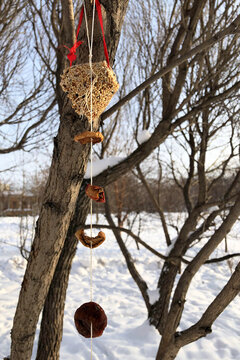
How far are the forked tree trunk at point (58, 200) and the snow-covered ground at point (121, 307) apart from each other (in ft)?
5.88

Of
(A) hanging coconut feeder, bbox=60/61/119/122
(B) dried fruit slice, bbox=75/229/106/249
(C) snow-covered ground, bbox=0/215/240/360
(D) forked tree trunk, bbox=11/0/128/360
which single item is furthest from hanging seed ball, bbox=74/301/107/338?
(C) snow-covered ground, bbox=0/215/240/360

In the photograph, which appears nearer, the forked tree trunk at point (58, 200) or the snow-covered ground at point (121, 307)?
the forked tree trunk at point (58, 200)

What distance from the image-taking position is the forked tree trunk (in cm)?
111

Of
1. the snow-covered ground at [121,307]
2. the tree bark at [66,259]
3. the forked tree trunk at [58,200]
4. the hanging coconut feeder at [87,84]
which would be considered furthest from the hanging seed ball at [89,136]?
the snow-covered ground at [121,307]

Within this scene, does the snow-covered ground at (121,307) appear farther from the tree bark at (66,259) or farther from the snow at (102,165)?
the snow at (102,165)

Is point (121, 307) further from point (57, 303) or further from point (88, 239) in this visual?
point (88, 239)

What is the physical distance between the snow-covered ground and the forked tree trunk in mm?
1792

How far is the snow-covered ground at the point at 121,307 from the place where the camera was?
2.84 m

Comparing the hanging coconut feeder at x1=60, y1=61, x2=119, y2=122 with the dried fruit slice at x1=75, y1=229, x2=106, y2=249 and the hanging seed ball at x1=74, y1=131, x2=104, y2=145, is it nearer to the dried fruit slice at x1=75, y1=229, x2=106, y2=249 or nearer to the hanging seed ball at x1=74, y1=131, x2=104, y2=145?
the hanging seed ball at x1=74, y1=131, x2=104, y2=145

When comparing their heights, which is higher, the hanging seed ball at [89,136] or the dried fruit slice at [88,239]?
the hanging seed ball at [89,136]

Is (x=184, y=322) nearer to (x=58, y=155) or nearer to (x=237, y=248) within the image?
(x=58, y=155)

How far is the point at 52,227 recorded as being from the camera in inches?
44.9

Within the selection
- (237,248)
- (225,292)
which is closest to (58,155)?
(225,292)

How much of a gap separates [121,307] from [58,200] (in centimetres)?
351
